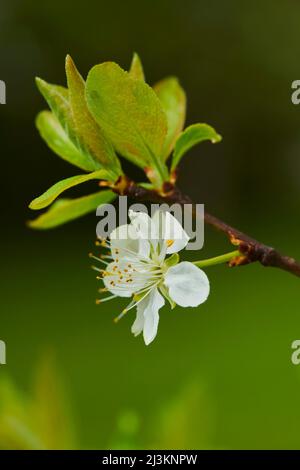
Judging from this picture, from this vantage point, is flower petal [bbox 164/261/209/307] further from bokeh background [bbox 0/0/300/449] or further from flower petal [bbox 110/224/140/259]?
bokeh background [bbox 0/0/300/449]

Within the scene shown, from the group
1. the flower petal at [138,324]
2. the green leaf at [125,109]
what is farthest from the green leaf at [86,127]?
the flower petal at [138,324]

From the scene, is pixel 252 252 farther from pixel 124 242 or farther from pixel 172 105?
pixel 172 105

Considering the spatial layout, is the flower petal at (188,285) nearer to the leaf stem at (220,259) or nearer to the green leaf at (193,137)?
the leaf stem at (220,259)

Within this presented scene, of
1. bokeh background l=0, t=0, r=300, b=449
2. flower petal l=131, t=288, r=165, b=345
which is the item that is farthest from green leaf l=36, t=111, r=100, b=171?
bokeh background l=0, t=0, r=300, b=449

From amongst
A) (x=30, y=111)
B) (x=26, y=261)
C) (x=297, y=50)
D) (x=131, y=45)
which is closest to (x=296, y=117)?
(x=297, y=50)
